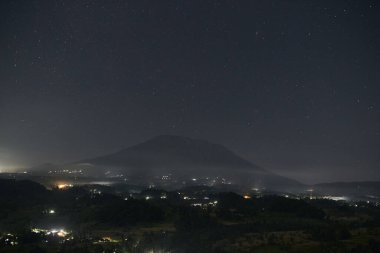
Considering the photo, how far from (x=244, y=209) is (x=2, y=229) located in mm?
43231

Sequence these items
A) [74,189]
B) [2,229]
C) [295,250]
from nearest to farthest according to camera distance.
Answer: [295,250] < [2,229] < [74,189]

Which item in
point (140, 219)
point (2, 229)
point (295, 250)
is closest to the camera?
point (295, 250)

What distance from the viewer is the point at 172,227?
64625 millimetres

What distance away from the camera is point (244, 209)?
261 ft

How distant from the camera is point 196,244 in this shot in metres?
46.8

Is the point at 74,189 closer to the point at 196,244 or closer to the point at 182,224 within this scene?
the point at 182,224

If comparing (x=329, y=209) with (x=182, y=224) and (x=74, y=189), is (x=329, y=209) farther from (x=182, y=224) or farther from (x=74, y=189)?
(x=74, y=189)

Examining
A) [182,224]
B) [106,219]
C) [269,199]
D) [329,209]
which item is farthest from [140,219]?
[329,209]

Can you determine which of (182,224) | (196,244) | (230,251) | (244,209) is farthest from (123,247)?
(244,209)

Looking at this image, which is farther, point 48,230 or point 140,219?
point 140,219

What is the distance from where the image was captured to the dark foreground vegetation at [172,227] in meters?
45.9

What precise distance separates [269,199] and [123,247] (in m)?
57.9

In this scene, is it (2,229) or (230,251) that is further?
(2,229)

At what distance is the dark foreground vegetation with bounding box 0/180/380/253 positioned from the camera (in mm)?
45894
